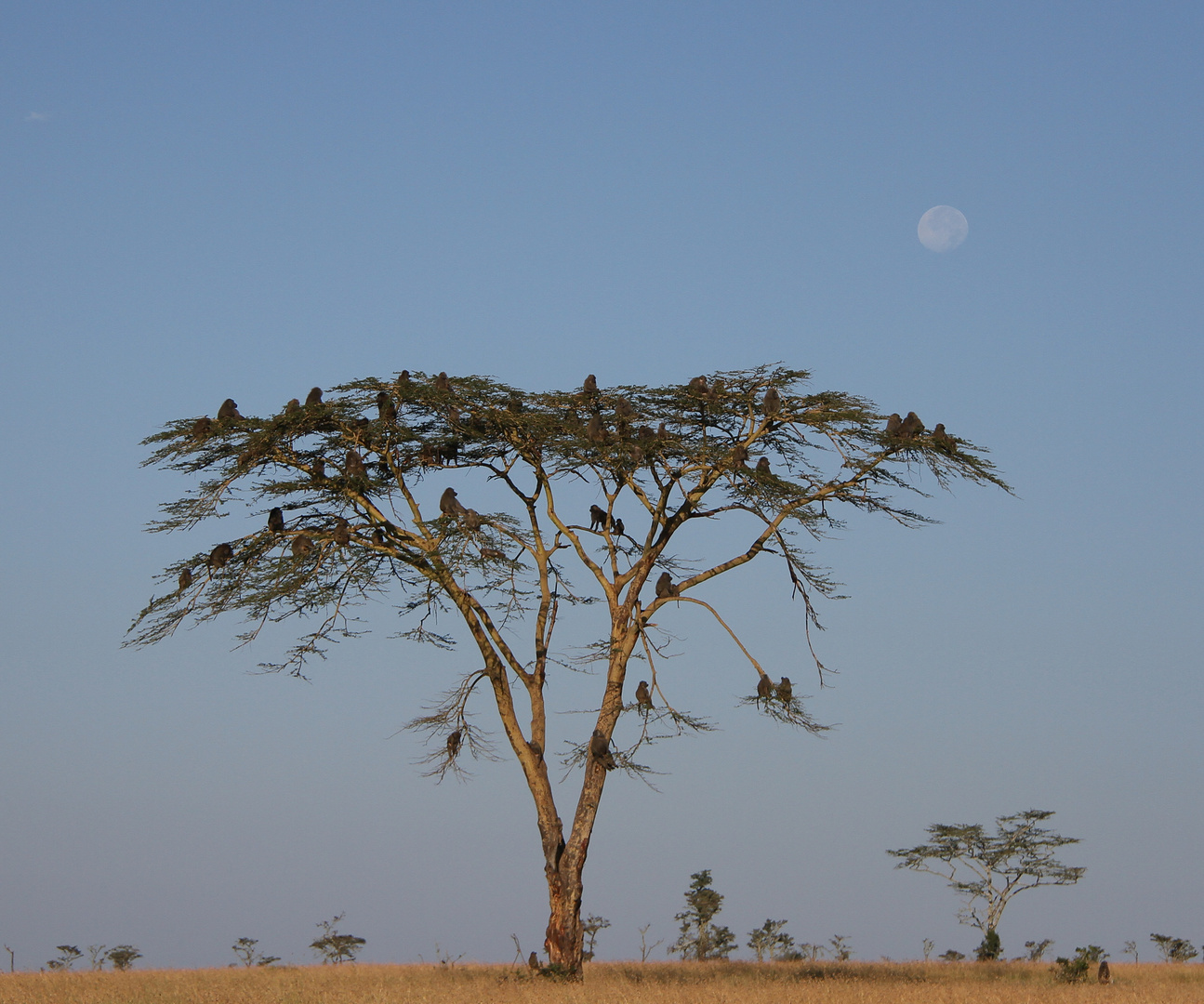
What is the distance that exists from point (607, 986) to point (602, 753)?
3129 millimetres

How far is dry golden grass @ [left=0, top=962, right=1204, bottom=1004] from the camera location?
14250mm

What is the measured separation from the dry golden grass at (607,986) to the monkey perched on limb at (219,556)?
5.85m

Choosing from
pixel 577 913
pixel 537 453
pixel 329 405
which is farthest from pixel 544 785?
pixel 329 405

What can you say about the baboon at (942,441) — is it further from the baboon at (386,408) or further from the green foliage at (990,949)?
the green foliage at (990,949)

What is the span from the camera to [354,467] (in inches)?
717

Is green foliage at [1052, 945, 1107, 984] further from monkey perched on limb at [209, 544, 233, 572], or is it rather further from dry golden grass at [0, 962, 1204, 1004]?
monkey perched on limb at [209, 544, 233, 572]

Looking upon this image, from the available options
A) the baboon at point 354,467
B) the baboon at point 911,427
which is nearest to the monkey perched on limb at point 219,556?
the baboon at point 354,467

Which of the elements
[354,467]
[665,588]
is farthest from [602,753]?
[354,467]

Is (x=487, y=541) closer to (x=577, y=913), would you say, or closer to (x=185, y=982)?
(x=577, y=913)

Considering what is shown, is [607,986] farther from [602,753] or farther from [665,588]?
[665,588]

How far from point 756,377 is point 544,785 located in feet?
22.7

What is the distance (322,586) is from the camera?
60.3 feet

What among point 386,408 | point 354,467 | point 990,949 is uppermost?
point 386,408

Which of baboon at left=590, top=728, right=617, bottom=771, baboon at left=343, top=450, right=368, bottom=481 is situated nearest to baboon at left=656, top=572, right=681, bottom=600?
baboon at left=590, top=728, right=617, bottom=771
